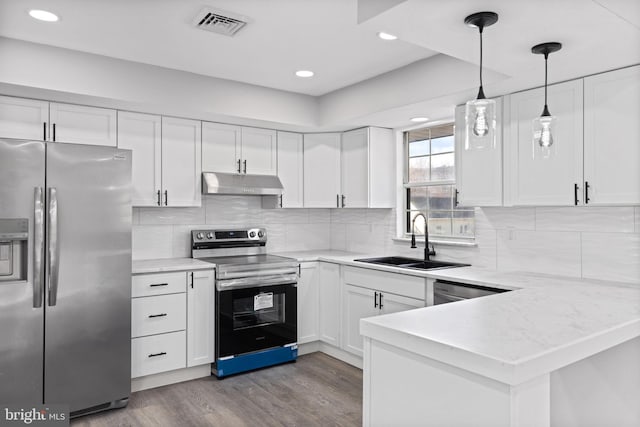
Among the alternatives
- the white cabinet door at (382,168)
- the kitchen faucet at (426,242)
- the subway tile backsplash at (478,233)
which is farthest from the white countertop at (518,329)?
the white cabinet door at (382,168)

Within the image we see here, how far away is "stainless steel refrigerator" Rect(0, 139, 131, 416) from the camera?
8.80ft

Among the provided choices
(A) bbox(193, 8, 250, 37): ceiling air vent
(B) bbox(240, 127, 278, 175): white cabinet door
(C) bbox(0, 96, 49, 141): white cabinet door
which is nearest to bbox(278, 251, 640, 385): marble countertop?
(A) bbox(193, 8, 250, 37): ceiling air vent

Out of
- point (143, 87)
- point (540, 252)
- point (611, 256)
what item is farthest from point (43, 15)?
point (611, 256)

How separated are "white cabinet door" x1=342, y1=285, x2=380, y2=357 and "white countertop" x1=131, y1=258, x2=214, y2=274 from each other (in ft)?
3.95

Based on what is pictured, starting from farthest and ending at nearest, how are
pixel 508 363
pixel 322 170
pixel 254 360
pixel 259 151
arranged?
1. pixel 322 170
2. pixel 259 151
3. pixel 254 360
4. pixel 508 363

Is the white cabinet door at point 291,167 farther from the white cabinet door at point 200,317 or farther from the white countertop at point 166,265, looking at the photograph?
the white cabinet door at point 200,317

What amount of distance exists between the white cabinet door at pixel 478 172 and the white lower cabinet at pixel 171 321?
208 cm

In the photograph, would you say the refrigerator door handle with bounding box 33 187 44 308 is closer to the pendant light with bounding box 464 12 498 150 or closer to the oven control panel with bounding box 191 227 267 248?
the oven control panel with bounding box 191 227 267 248

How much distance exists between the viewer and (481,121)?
1.68 meters

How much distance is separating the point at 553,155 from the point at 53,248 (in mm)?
3162

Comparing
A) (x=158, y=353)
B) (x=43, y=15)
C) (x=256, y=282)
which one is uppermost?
(x=43, y=15)

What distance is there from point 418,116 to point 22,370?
336 cm

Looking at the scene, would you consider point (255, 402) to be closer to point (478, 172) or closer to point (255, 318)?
point (255, 318)

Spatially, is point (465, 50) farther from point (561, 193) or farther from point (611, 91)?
point (561, 193)
